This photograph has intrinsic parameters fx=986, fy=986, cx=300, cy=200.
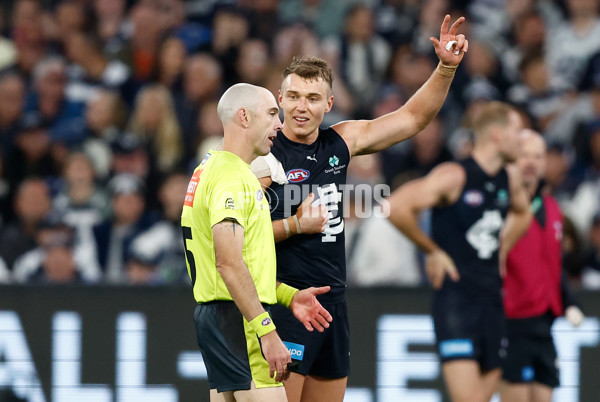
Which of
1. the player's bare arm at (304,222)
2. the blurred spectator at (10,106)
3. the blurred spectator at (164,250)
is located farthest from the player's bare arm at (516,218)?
the blurred spectator at (10,106)

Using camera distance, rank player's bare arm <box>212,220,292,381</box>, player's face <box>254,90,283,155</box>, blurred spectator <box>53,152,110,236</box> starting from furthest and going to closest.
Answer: blurred spectator <box>53,152,110,236</box>
player's face <box>254,90,283,155</box>
player's bare arm <box>212,220,292,381</box>

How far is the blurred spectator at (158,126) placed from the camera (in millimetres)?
10422

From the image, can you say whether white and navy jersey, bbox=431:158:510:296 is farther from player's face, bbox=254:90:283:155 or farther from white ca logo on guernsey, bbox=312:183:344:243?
player's face, bbox=254:90:283:155

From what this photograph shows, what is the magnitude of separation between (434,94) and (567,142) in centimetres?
507

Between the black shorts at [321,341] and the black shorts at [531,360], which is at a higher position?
the black shorts at [321,341]

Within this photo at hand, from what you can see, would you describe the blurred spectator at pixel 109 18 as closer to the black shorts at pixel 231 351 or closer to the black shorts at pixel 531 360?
the black shorts at pixel 531 360

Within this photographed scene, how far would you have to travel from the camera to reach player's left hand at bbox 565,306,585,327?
311 inches

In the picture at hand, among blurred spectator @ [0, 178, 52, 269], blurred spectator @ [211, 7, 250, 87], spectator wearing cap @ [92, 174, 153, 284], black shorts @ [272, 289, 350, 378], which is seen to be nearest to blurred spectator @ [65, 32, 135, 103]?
blurred spectator @ [211, 7, 250, 87]

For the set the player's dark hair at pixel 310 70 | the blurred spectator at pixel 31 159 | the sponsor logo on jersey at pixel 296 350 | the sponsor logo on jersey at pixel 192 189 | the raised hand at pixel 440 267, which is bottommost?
the sponsor logo on jersey at pixel 296 350

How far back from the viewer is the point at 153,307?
8.70m

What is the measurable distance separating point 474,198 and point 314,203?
204cm

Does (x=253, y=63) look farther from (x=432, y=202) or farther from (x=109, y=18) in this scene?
(x=432, y=202)

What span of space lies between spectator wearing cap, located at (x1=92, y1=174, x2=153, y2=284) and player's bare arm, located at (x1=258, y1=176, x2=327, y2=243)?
4085 mm

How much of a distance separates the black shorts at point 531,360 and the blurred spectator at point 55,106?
5.19 meters
